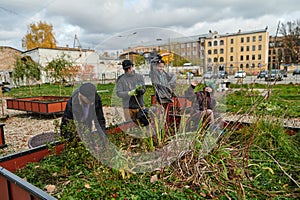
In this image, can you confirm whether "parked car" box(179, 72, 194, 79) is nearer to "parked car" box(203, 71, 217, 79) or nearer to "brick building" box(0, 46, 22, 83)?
"parked car" box(203, 71, 217, 79)

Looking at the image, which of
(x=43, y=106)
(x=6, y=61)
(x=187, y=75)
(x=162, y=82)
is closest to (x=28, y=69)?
(x=43, y=106)

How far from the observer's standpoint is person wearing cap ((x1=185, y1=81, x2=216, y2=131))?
99.0 inches

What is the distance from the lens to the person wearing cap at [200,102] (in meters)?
2.51

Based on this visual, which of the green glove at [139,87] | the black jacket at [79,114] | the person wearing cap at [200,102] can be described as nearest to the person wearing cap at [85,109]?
the black jacket at [79,114]

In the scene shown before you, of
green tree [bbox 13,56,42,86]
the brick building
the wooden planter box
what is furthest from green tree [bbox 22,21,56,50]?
the wooden planter box

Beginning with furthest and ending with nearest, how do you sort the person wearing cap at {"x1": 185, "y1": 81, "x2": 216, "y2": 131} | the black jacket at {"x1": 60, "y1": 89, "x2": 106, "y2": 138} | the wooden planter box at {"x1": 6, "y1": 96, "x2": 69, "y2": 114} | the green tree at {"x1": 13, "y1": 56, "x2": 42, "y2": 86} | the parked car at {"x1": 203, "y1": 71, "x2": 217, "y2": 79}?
the green tree at {"x1": 13, "y1": 56, "x2": 42, "y2": 86}, the wooden planter box at {"x1": 6, "y1": 96, "x2": 69, "y2": 114}, the person wearing cap at {"x1": 185, "y1": 81, "x2": 216, "y2": 131}, the parked car at {"x1": 203, "y1": 71, "x2": 217, "y2": 79}, the black jacket at {"x1": 60, "y1": 89, "x2": 106, "y2": 138}

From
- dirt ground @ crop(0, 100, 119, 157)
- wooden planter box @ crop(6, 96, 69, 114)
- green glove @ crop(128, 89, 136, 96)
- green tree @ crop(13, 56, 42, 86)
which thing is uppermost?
green tree @ crop(13, 56, 42, 86)

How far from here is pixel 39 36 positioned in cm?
3741

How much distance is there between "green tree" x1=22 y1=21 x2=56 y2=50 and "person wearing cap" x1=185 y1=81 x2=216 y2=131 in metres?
39.6

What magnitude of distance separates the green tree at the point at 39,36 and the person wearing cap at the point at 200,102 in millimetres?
39555

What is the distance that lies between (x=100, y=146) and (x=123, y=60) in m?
0.86

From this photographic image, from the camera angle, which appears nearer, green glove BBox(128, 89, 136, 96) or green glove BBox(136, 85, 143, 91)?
green glove BBox(128, 89, 136, 96)

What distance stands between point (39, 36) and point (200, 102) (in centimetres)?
4202

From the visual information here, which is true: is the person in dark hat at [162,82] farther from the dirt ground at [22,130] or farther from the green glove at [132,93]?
the dirt ground at [22,130]
